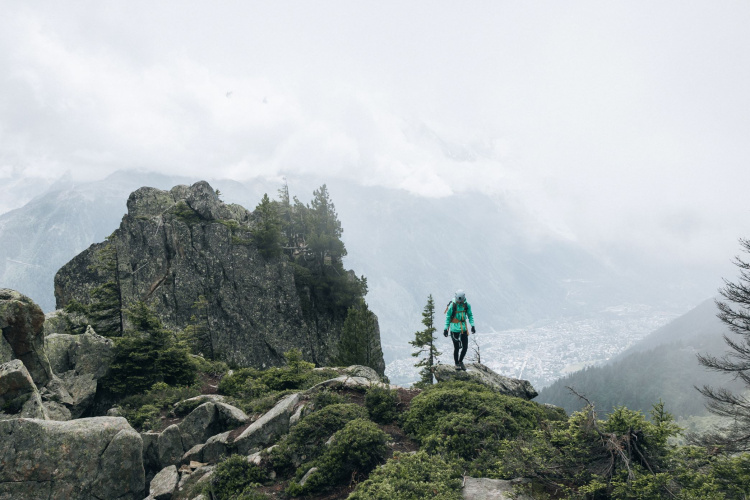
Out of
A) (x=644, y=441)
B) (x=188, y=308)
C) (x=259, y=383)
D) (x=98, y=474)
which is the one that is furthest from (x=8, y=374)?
(x=188, y=308)

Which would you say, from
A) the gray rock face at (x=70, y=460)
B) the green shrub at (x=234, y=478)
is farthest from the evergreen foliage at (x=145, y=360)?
the green shrub at (x=234, y=478)

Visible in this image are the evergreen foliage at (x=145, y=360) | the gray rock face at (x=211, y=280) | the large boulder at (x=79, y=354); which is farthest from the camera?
the gray rock face at (x=211, y=280)

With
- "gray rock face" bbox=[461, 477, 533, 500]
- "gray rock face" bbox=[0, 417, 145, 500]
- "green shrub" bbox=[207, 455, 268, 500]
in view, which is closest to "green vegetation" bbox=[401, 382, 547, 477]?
"gray rock face" bbox=[461, 477, 533, 500]

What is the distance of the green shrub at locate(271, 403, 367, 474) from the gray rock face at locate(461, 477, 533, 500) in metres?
4.59

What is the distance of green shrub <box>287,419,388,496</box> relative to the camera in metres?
9.12

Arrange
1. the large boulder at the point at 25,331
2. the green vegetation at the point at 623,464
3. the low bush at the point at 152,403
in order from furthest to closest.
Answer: the low bush at the point at 152,403 → the large boulder at the point at 25,331 → the green vegetation at the point at 623,464

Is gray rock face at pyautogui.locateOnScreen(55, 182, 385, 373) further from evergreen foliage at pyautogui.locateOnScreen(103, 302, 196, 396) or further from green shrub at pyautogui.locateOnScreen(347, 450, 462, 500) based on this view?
green shrub at pyautogui.locateOnScreen(347, 450, 462, 500)

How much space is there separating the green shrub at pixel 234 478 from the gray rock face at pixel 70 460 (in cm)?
367

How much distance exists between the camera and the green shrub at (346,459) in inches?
359

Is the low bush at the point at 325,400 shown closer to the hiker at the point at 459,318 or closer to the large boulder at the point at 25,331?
the hiker at the point at 459,318

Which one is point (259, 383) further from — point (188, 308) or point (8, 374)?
point (188, 308)

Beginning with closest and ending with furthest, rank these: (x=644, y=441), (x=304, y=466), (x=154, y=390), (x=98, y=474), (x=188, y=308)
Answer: (x=644, y=441) < (x=304, y=466) < (x=98, y=474) < (x=154, y=390) < (x=188, y=308)

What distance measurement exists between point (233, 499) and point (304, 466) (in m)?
1.82

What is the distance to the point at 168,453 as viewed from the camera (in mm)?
13305
